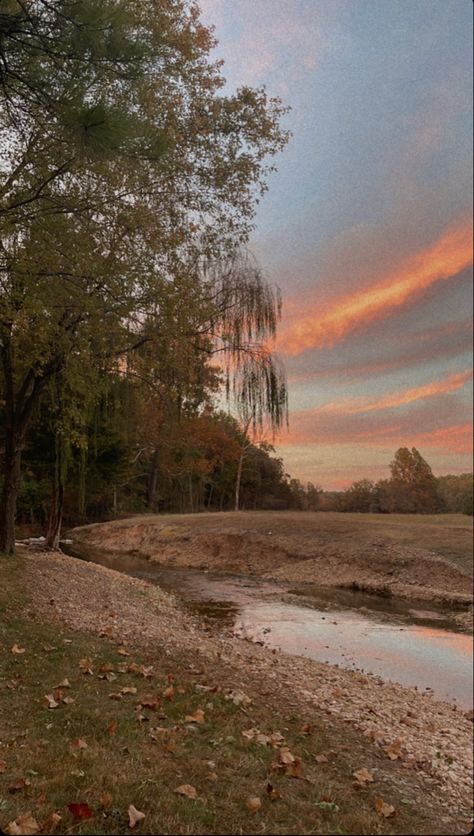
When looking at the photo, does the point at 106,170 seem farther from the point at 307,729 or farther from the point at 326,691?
the point at 326,691

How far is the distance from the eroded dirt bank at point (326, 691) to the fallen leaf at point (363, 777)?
22 centimetres

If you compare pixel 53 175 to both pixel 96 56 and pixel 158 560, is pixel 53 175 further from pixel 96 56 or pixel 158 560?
pixel 158 560

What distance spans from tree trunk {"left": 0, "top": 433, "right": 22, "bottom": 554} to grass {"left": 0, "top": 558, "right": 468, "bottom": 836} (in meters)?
6.98

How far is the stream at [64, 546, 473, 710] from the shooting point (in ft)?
31.6

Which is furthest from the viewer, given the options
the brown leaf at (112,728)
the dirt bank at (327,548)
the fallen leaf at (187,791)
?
the dirt bank at (327,548)

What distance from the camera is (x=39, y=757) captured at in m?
3.54

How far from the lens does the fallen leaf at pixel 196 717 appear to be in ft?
15.4

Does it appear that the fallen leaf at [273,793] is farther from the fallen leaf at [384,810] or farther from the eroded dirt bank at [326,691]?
the eroded dirt bank at [326,691]

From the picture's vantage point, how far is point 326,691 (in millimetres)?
6973

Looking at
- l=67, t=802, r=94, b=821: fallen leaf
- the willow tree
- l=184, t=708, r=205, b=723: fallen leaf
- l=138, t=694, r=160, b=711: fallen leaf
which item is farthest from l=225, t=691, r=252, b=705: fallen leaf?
the willow tree

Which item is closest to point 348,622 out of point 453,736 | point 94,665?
point 453,736

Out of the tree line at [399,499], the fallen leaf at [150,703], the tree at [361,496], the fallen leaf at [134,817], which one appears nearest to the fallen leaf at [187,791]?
the fallen leaf at [134,817]

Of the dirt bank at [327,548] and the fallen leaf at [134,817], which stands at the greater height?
the fallen leaf at [134,817]

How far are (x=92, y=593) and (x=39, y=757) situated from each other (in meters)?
7.94
